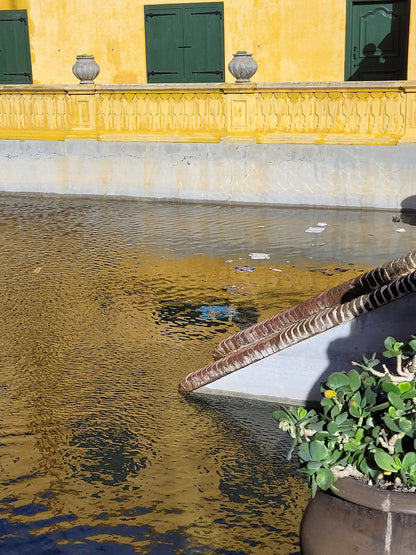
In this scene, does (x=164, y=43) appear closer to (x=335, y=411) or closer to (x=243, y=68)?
(x=243, y=68)

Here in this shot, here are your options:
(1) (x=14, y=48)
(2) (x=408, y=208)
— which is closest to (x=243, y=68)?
(2) (x=408, y=208)

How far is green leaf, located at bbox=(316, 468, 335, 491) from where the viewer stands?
3.91 meters

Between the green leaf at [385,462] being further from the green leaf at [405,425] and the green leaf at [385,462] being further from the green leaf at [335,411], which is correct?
the green leaf at [335,411]

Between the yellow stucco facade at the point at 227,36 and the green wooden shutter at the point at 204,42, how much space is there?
0.67ft

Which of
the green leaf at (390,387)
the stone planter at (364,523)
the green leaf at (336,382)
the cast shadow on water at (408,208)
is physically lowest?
the cast shadow on water at (408,208)

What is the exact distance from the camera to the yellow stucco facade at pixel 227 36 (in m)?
18.0

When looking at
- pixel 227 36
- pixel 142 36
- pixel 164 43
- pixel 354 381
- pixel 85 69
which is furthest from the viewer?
pixel 142 36

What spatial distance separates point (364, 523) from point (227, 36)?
16.2 meters

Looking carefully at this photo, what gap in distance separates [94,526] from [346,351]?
2419 millimetres

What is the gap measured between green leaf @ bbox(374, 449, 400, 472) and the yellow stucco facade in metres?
14.2

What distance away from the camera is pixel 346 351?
6.49 m

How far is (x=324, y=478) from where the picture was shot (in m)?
3.91

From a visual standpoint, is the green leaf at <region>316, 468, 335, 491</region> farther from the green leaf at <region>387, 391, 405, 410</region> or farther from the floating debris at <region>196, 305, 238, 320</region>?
the floating debris at <region>196, 305, 238, 320</region>

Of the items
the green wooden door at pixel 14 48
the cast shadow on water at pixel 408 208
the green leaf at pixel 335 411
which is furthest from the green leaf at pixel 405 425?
the green wooden door at pixel 14 48
